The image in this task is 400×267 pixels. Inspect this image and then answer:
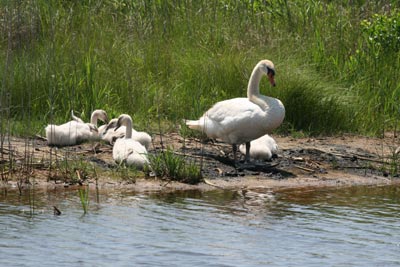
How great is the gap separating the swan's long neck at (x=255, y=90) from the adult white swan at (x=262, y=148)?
0.53m

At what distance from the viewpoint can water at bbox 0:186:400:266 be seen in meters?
7.82

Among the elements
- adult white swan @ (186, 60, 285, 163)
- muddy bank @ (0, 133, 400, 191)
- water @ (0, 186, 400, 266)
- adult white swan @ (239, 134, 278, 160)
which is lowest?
water @ (0, 186, 400, 266)

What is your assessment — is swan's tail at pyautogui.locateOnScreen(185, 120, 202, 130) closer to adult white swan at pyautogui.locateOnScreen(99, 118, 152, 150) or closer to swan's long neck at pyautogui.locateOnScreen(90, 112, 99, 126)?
adult white swan at pyautogui.locateOnScreen(99, 118, 152, 150)

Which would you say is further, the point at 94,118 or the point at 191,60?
the point at 191,60

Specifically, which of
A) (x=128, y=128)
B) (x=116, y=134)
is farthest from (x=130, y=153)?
(x=116, y=134)

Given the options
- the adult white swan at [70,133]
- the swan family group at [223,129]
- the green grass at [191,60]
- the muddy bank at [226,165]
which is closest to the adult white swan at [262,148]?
the swan family group at [223,129]

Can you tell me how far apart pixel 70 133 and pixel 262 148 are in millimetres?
2028

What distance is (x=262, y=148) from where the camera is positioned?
1171 cm

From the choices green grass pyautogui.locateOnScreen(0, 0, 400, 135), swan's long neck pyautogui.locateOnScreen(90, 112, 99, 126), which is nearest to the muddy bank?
swan's long neck pyautogui.locateOnScreen(90, 112, 99, 126)

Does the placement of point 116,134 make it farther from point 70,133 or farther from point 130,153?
point 130,153

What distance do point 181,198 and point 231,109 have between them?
69.5 inches

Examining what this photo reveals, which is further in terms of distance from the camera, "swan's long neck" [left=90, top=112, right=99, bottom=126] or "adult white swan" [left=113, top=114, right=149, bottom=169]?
"swan's long neck" [left=90, top=112, right=99, bottom=126]

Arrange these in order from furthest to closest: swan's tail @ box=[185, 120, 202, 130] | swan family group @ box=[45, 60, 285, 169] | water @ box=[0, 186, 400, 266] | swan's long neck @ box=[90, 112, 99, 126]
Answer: swan's long neck @ box=[90, 112, 99, 126], swan's tail @ box=[185, 120, 202, 130], swan family group @ box=[45, 60, 285, 169], water @ box=[0, 186, 400, 266]

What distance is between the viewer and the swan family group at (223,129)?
437 inches
